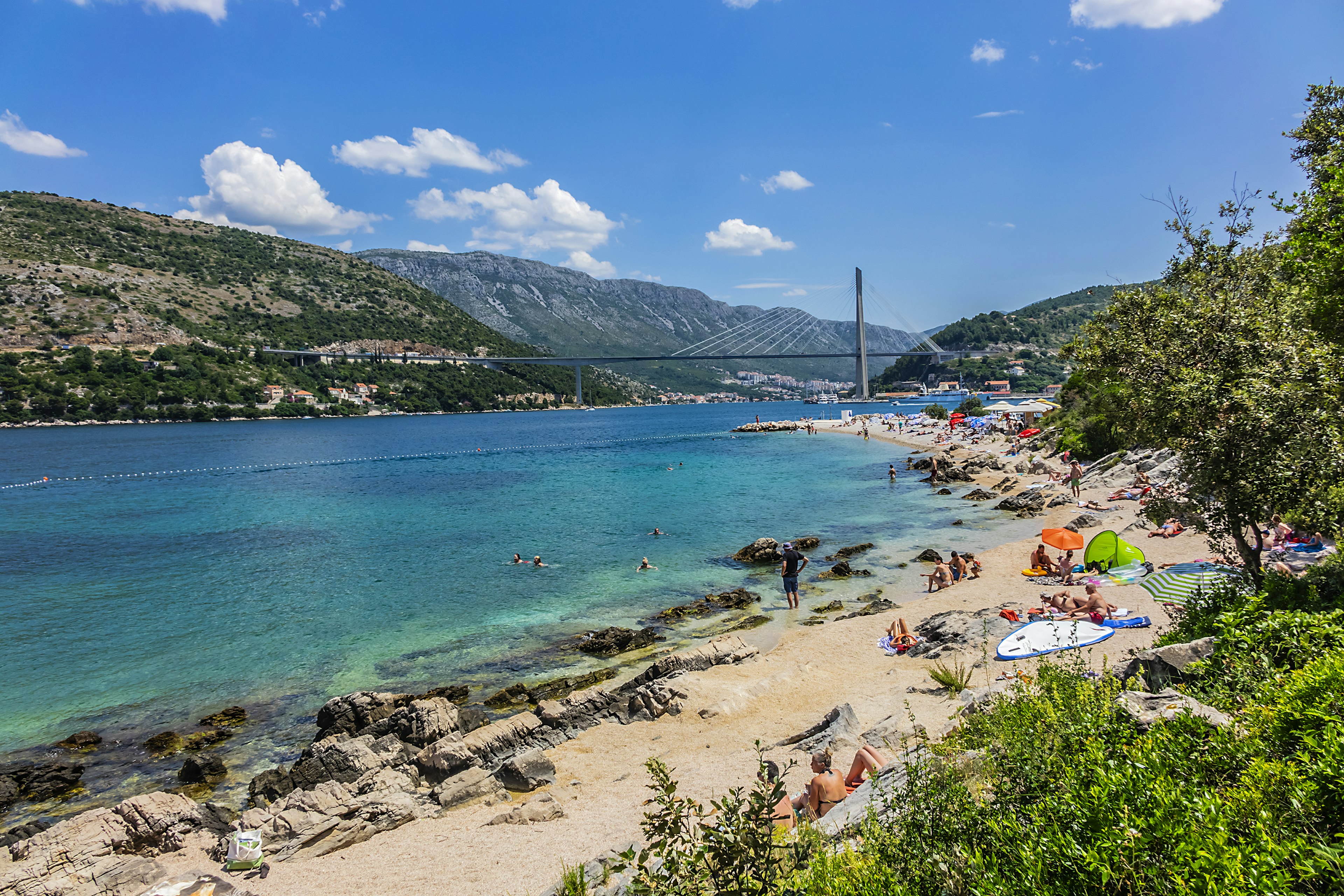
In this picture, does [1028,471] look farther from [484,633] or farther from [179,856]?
[179,856]

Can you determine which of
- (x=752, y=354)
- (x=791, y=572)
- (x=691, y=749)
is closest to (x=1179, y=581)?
(x=791, y=572)

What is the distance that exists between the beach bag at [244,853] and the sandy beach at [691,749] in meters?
0.22

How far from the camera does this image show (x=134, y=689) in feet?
36.9

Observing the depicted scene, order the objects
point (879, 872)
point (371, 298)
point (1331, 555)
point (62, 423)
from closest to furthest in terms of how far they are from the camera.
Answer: point (879, 872)
point (1331, 555)
point (62, 423)
point (371, 298)

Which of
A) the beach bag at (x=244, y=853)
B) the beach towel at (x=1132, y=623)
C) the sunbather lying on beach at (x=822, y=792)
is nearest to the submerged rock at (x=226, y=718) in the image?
the beach bag at (x=244, y=853)

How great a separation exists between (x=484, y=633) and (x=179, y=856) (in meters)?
6.86

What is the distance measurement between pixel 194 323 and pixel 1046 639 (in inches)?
4596

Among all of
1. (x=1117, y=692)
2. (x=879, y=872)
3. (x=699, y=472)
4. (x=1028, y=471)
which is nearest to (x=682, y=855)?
(x=879, y=872)

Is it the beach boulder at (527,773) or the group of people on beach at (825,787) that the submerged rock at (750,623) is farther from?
the group of people on beach at (825,787)

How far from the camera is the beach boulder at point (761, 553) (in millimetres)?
17875

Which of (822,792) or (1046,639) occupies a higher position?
(822,792)

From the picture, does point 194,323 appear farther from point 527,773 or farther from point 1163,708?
point 1163,708


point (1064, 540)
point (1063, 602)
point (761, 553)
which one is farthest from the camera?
point (761, 553)

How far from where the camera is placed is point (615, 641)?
12.2 metres
